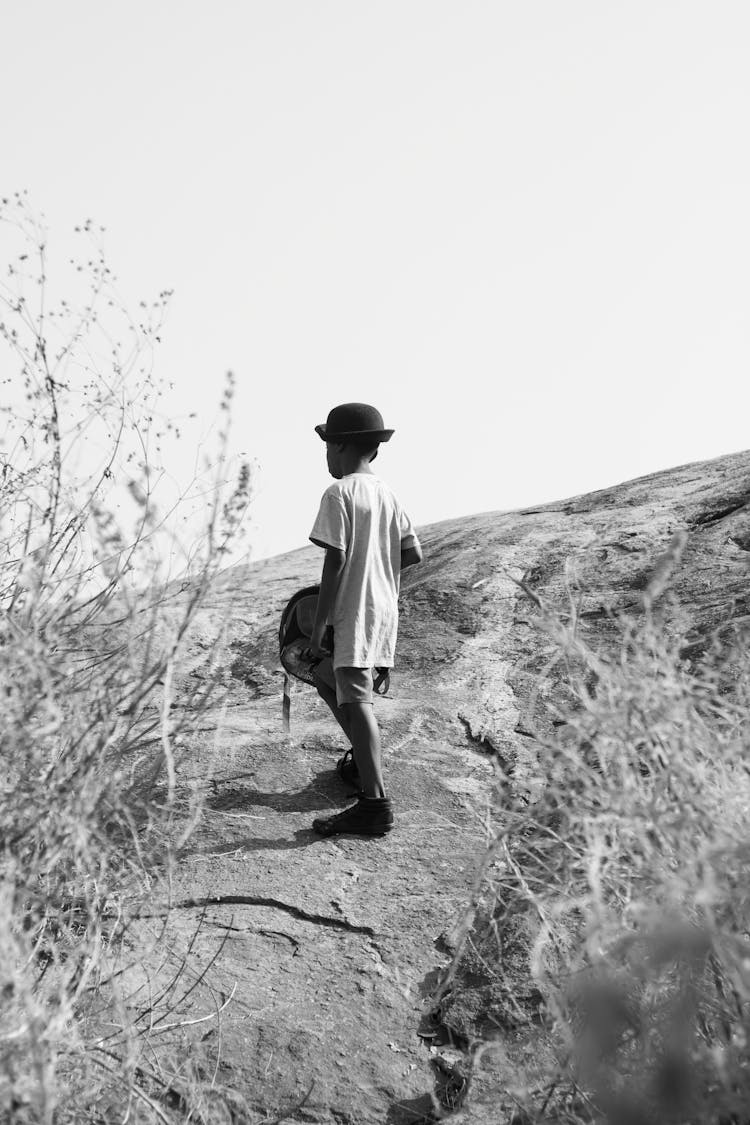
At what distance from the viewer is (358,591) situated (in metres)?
4.35

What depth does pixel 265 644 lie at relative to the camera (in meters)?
6.72

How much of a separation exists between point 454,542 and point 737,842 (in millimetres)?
5621

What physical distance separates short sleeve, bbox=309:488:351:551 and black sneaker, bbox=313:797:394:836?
994 mm

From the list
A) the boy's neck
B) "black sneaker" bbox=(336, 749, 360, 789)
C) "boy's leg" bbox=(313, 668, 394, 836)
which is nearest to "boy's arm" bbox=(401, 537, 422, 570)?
the boy's neck

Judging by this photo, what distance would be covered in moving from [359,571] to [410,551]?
38 cm

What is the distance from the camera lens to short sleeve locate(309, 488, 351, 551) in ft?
14.1

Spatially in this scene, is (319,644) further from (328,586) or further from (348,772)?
(348,772)

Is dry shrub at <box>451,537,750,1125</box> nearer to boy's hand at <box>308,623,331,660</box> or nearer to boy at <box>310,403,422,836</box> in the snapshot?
boy at <box>310,403,422,836</box>

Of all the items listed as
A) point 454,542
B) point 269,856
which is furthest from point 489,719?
point 454,542

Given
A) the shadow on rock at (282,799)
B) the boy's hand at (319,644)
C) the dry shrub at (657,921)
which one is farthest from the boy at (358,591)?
the dry shrub at (657,921)

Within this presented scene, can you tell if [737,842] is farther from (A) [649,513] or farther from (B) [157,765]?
(A) [649,513]

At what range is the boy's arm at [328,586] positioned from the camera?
14.1ft

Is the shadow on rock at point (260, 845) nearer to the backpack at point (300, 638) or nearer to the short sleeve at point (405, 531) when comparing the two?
the backpack at point (300, 638)

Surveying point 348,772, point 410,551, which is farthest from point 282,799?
point 410,551
